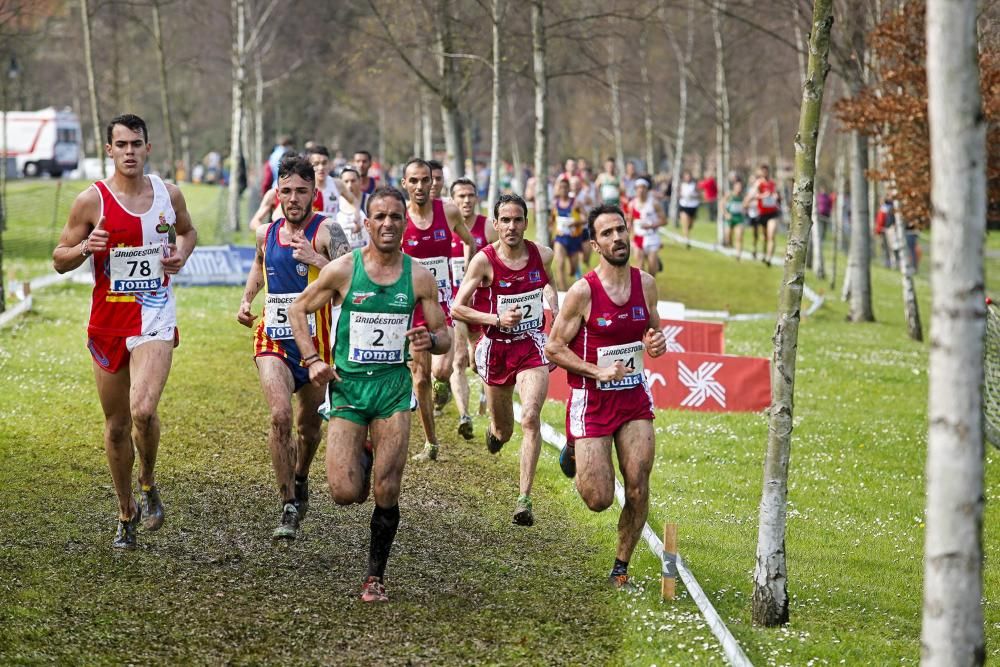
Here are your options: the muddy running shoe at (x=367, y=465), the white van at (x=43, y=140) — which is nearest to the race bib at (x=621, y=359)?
the muddy running shoe at (x=367, y=465)

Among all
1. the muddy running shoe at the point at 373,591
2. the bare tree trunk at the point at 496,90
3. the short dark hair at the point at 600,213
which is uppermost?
the bare tree trunk at the point at 496,90

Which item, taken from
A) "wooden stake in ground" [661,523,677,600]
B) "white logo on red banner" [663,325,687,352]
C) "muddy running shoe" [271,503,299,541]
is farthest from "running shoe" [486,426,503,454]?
"white logo on red banner" [663,325,687,352]

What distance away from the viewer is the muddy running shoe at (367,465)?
755 cm

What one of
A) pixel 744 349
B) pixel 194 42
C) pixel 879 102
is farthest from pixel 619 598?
pixel 194 42

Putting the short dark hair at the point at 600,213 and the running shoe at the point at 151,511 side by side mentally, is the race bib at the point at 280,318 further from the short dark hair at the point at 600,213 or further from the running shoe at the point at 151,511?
the short dark hair at the point at 600,213

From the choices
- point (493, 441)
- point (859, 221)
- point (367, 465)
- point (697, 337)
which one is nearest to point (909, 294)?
point (859, 221)

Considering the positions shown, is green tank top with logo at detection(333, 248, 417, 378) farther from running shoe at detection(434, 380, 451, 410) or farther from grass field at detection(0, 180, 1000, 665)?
running shoe at detection(434, 380, 451, 410)

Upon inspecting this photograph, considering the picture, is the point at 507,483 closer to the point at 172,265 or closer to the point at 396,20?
the point at 172,265

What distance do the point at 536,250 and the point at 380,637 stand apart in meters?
3.75

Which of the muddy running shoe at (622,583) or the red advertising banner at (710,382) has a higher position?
the red advertising banner at (710,382)

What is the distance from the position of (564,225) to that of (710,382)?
10.4 meters

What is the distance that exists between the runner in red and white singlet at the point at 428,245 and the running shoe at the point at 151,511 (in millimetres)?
3026

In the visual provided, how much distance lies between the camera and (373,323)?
7.39m

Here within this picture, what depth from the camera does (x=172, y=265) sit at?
26.5 ft
